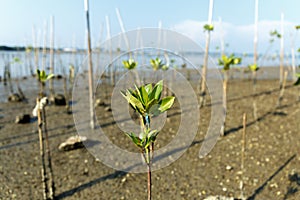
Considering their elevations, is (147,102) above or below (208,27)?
below

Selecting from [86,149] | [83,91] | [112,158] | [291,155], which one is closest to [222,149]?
[291,155]

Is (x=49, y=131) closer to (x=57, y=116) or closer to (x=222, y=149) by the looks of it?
(x=57, y=116)

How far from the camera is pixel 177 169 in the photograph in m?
3.93

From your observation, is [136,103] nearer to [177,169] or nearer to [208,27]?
[177,169]

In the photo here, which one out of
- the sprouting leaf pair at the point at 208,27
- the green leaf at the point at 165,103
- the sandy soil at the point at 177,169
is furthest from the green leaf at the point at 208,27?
the green leaf at the point at 165,103

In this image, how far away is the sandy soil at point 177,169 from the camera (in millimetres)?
3312

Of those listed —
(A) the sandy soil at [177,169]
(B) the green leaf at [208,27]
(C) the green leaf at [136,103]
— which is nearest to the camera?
(C) the green leaf at [136,103]

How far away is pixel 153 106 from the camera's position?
4.27 ft

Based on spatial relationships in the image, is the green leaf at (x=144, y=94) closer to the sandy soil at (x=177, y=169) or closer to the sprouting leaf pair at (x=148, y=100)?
the sprouting leaf pair at (x=148, y=100)

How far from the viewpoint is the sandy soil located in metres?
3.31

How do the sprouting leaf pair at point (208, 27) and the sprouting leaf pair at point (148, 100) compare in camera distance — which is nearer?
the sprouting leaf pair at point (148, 100)

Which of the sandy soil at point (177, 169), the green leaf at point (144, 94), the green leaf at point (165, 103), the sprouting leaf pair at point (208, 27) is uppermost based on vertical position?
the sprouting leaf pair at point (208, 27)

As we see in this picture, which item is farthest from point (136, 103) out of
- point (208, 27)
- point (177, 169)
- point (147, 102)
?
point (208, 27)

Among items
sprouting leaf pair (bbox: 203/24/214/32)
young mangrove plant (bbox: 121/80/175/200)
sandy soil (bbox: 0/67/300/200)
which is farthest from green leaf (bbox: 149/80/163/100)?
sprouting leaf pair (bbox: 203/24/214/32)
